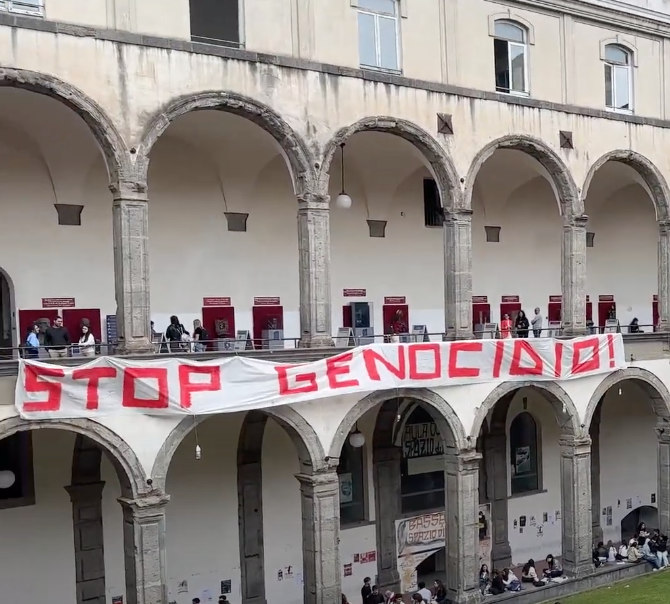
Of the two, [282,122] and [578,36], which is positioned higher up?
[578,36]

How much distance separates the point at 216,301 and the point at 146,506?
6211 mm

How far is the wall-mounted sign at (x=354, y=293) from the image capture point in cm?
2123

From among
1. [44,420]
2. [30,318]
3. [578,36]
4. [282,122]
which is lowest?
[44,420]

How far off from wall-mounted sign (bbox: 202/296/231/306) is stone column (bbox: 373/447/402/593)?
5.69m

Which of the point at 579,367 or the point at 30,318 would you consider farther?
the point at 579,367

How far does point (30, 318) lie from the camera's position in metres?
17.2

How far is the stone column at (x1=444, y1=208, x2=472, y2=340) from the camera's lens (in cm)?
1824

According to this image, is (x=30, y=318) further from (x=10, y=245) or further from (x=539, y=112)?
(x=539, y=112)

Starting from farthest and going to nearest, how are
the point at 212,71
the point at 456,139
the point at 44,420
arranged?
the point at 456,139 < the point at 212,71 < the point at 44,420

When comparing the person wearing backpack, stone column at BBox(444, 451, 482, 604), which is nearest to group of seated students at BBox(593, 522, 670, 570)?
stone column at BBox(444, 451, 482, 604)

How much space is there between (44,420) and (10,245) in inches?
197

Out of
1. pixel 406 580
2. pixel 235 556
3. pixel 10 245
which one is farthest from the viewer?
pixel 406 580

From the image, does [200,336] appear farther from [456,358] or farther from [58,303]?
[456,358]

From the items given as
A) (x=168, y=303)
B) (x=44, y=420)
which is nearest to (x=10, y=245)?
(x=168, y=303)
